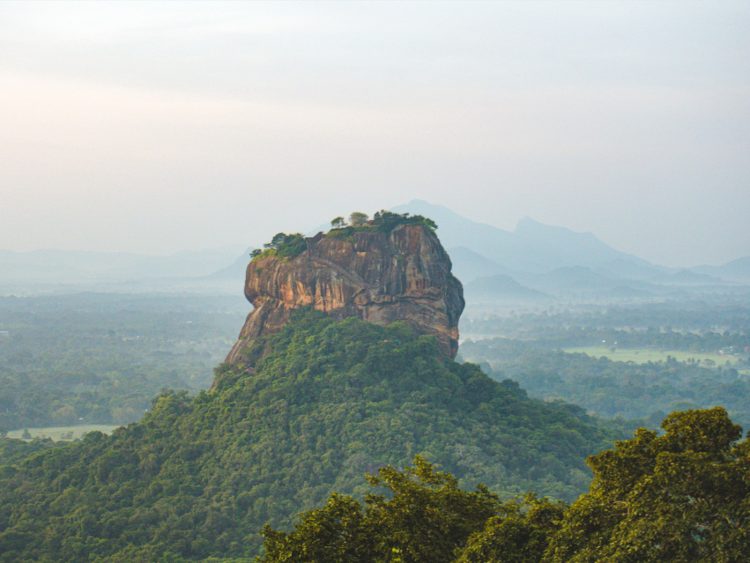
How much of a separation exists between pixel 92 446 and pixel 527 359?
74739 millimetres

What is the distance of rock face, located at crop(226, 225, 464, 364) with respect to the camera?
43.6 metres

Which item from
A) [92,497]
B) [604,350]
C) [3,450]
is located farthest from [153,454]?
[604,350]

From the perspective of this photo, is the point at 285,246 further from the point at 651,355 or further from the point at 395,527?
the point at 651,355

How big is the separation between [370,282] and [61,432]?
32776 mm

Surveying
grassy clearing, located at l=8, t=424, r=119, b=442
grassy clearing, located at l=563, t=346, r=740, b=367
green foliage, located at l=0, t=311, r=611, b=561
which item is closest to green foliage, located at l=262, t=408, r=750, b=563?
green foliage, located at l=0, t=311, r=611, b=561

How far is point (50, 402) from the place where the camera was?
7150 centimetres

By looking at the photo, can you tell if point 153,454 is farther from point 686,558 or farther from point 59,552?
point 686,558

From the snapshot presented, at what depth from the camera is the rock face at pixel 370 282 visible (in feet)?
143

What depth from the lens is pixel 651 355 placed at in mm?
116000

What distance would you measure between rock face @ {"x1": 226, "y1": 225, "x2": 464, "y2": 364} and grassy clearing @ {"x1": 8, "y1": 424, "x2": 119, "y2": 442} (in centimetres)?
2389

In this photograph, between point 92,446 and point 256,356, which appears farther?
point 256,356

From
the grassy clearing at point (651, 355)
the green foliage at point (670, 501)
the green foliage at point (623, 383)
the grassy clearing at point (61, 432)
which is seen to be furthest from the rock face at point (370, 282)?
the grassy clearing at point (651, 355)

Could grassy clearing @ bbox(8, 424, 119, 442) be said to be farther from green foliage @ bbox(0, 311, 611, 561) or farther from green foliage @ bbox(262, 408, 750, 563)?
green foliage @ bbox(262, 408, 750, 563)

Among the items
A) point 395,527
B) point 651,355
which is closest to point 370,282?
point 395,527
